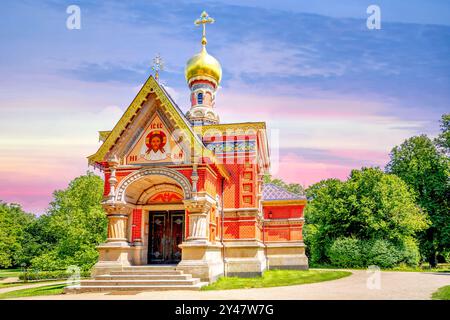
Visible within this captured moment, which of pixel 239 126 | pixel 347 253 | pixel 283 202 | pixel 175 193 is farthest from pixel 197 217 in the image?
pixel 347 253

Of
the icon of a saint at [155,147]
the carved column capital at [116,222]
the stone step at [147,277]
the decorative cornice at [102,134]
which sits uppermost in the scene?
the decorative cornice at [102,134]

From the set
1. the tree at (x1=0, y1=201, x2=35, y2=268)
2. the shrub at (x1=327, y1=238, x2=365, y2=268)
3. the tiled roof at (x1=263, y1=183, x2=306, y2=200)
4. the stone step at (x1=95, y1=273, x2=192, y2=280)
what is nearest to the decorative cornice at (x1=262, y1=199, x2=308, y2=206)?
the tiled roof at (x1=263, y1=183, x2=306, y2=200)

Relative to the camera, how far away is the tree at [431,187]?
36188 mm

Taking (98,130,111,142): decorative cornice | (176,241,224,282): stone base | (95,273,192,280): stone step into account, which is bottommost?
(95,273,192,280): stone step

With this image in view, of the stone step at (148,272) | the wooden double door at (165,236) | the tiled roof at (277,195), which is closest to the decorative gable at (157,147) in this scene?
the wooden double door at (165,236)

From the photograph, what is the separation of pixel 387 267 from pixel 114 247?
79.4 feet

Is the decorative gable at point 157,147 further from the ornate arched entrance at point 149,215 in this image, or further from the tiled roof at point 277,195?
the tiled roof at point 277,195

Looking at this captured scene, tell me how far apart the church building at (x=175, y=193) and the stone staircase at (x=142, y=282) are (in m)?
0.27

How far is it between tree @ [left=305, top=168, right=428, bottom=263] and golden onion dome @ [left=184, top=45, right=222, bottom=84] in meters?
16.5

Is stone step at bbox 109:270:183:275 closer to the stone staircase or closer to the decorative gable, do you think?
the stone staircase

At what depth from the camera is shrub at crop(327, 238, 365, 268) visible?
105 ft

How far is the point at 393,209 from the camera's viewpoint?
31562 mm
